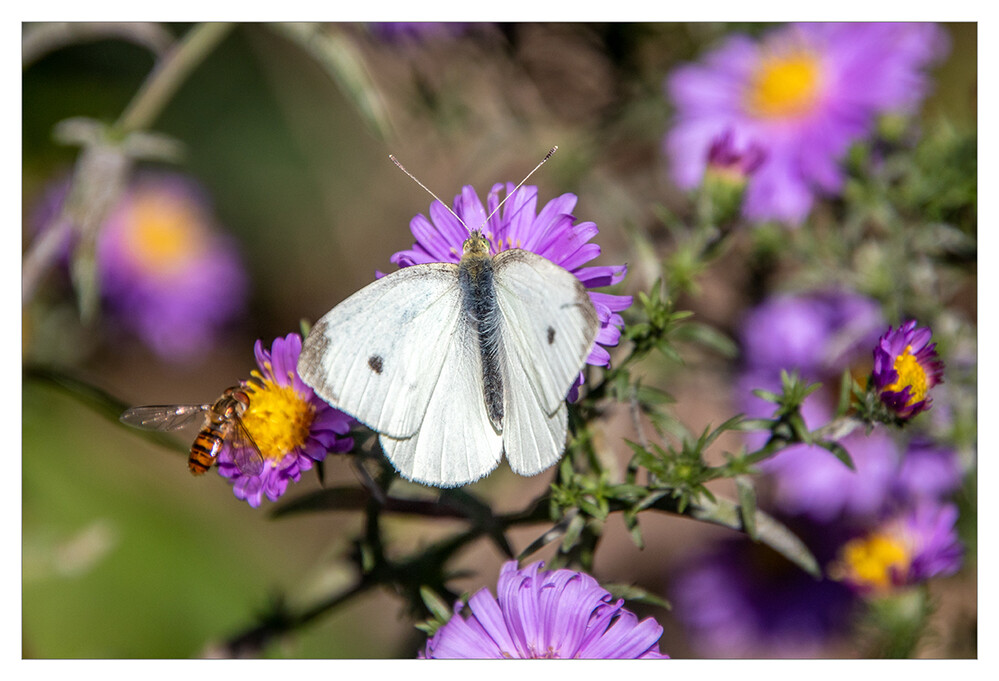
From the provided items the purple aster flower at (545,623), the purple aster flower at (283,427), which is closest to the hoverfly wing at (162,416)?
the purple aster flower at (283,427)

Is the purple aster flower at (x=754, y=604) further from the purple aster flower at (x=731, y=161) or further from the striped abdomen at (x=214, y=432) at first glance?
the striped abdomen at (x=214, y=432)

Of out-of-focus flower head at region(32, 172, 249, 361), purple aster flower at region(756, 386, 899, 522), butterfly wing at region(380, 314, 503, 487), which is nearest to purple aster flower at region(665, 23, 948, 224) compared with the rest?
purple aster flower at region(756, 386, 899, 522)

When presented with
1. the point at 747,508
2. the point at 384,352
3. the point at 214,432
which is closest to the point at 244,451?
the point at 214,432

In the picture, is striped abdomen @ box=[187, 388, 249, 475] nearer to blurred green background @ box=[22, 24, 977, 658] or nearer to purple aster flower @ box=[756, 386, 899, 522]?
blurred green background @ box=[22, 24, 977, 658]
